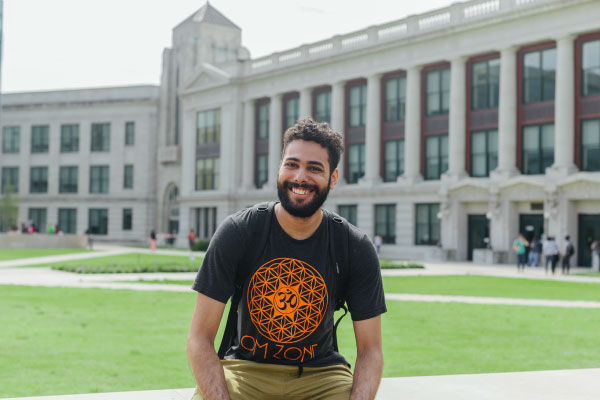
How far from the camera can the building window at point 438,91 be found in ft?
157

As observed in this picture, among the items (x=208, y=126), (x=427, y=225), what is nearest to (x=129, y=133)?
(x=208, y=126)

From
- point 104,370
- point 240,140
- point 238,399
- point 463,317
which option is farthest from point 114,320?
point 240,140

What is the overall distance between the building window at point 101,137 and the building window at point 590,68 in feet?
A: 168

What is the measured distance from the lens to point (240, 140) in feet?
204

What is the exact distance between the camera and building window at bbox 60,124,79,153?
79.7 meters

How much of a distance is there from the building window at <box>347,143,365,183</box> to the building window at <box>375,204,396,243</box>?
11.0ft

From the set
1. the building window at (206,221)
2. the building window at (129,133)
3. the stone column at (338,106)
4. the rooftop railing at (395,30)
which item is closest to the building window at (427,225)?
the stone column at (338,106)

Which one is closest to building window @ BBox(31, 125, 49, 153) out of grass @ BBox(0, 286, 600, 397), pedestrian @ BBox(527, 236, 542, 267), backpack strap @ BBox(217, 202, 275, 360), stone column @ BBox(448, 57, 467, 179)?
stone column @ BBox(448, 57, 467, 179)

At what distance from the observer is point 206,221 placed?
65.3m

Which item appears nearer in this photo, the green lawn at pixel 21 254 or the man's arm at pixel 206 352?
the man's arm at pixel 206 352

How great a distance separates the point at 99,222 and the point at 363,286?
250 ft

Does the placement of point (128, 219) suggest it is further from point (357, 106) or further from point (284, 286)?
point (284, 286)

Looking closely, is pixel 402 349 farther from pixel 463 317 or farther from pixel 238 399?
pixel 238 399

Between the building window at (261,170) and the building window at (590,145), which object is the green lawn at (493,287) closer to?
the building window at (590,145)
